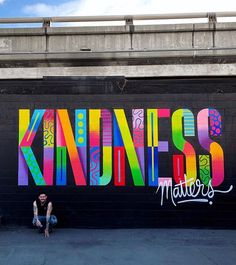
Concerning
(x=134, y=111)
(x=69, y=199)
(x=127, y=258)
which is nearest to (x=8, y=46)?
(x=134, y=111)

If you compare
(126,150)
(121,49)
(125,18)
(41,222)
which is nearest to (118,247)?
(41,222)

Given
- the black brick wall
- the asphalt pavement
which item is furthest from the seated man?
the black brick wall

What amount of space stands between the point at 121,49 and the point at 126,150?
2.69m

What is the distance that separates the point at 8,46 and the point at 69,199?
439 centimetres

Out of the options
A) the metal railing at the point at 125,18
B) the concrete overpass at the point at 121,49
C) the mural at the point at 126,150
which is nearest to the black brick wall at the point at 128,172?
the mural at the point at 126,150

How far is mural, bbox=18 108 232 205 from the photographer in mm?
9617

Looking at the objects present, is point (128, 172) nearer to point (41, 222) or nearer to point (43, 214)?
point (43, 214)

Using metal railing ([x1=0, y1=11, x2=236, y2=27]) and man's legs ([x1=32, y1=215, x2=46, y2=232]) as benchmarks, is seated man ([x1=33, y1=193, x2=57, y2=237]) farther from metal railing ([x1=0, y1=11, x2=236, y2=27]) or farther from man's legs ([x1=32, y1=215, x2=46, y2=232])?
metal railing ([x1=0, y1=11, x2=236, y2=27])

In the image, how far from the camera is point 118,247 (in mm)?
7691

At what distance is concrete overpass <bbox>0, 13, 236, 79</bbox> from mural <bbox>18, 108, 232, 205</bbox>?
114 centimetres

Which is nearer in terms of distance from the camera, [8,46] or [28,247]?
[28,247]

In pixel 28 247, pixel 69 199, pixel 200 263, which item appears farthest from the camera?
pixel 69 199

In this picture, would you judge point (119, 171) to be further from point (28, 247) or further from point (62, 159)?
point (28, 247)

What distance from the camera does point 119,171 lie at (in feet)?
31.6
